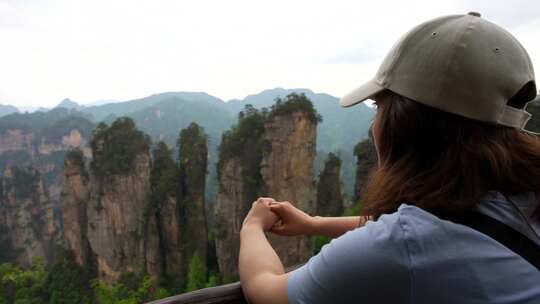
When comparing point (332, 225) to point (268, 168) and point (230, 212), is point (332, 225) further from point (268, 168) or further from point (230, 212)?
point (230, 212)

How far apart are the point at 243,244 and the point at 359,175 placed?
16.2m

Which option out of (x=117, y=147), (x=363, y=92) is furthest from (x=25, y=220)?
(x=363, y=92)

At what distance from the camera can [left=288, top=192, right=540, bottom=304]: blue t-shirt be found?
2.70 feet

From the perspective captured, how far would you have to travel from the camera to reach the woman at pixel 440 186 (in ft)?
2.71

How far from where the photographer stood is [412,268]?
0.82 metres

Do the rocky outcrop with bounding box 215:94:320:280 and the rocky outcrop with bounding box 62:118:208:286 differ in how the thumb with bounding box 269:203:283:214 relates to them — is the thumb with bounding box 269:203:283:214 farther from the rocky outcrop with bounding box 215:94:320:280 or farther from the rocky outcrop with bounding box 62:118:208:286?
the rocky outcrop with bounding box 62:118:208:286

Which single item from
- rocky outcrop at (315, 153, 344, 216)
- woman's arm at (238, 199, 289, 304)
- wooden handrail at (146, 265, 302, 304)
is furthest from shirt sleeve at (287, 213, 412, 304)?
rocky outcrop at (315, 153, 344, 216)

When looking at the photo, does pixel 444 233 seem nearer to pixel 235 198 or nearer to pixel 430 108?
pixel 430 108

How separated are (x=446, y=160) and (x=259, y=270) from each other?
0.52 meters

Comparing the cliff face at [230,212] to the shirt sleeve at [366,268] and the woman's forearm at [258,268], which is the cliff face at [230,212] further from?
the shirt sleeve at [366,268]

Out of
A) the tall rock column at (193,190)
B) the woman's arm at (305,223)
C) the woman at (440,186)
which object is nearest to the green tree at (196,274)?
the tall rock column at (193,190)

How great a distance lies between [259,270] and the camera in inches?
43.7

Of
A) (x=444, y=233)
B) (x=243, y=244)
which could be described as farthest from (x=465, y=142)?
(x=243, y=244)

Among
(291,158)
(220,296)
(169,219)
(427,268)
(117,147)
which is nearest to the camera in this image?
(427,268)
